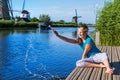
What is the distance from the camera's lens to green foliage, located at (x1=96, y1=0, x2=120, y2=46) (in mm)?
15844

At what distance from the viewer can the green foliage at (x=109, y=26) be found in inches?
624

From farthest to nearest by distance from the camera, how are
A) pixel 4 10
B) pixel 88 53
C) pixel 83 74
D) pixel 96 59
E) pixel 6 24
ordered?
1. pixel 4 10
2. pixel 6 24
3. pixel 88 53
4. pixel 96 59
5. pixel 83 74

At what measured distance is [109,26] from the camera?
1599 centimetres

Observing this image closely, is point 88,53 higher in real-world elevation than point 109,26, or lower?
lower

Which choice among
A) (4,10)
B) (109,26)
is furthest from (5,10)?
(109,26)

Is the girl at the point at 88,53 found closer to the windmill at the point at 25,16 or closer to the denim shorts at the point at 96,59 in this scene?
the denim shorts at the point at 96,59

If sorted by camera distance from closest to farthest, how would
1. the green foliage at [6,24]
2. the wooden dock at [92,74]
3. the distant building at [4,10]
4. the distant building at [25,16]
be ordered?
the wooden dock at [92,74] → the green foliage at [6,24] → the distant building at [4,10] → the distant building at [25,16]

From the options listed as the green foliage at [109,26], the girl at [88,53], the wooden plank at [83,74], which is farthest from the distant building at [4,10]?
the wooden plank at [83,74]

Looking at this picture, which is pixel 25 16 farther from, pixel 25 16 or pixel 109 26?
pixel 109 26

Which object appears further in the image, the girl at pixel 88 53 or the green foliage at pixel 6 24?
the green foliage at pixel 6 24

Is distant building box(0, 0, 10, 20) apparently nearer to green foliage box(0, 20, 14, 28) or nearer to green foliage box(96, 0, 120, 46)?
green foliage box(0, 20, 14, 28)

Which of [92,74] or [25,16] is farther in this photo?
[25,16]

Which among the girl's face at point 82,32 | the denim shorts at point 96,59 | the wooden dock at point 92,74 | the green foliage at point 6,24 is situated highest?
the girl's face at point 82,32

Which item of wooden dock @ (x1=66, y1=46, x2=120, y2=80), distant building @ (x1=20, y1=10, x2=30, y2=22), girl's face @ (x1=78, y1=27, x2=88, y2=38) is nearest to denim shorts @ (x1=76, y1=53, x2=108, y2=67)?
wooden dock @ (x1=66, y1=46, x2=120, y2=80)
